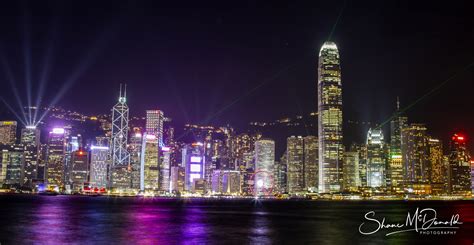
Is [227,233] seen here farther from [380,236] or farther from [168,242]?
[380,236]

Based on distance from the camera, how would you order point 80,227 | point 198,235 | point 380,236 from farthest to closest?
point 80,227
point 198,235
point 380,236

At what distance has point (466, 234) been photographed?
60219mm

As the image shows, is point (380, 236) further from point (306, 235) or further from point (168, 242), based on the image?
point (168, 242)

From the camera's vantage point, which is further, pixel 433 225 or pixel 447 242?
pixel 433 225

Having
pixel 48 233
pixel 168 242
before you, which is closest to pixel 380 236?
pixel 168 242

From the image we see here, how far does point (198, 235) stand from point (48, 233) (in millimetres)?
16136

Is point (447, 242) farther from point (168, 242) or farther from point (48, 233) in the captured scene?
point (48, 233)

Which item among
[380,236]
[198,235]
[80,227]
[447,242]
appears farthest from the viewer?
[80,227]

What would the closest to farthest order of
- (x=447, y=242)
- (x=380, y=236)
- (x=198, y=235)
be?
(x=447, y=242) → (x=380, y=236) → (x=198, y=235)

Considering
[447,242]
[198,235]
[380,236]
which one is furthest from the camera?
[198,235]

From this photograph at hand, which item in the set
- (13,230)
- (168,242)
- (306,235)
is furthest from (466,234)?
(13,230)

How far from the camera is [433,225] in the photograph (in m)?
67.5

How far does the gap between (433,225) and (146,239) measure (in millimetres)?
36249

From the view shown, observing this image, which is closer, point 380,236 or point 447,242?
point 447,242
